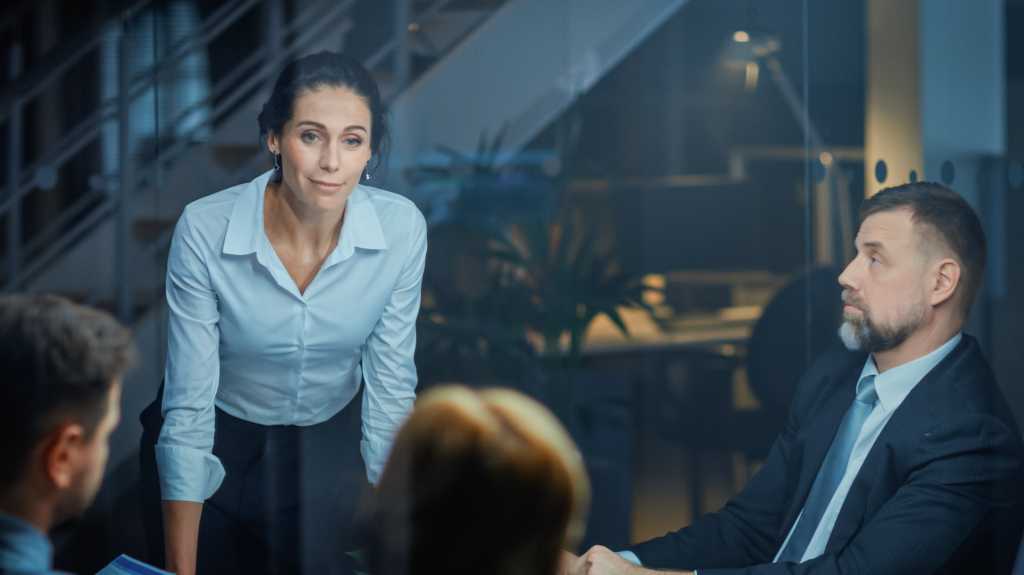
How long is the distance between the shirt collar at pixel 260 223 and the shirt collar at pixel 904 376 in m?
1.25

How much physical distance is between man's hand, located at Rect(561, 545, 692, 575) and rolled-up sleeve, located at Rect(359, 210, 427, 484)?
0.52 m

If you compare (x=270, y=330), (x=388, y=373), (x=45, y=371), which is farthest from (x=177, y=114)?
(x=45, y=371)

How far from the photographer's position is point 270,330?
105 inches

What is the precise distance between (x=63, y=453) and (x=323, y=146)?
1006mm

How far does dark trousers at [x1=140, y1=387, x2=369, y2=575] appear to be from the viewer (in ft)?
9.02

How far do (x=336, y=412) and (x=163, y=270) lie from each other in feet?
2.02

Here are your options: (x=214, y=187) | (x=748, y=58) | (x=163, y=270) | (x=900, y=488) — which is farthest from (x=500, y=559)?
(x=748, y=58)

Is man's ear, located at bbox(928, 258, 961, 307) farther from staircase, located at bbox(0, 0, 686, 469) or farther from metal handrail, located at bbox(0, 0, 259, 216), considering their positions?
metal handrail, located at bbox(0, 0, 259, 216)

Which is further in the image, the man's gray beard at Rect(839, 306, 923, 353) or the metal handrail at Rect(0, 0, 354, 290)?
the metal handrail at Rect(0, 0, 354, 290)

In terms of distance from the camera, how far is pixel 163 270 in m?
2.95

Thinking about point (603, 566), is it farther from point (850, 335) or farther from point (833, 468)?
point (850, 335)

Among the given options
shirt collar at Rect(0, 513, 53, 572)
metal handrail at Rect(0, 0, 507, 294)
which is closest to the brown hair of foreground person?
shirt collar at Rect(0, 513, 53, 572)

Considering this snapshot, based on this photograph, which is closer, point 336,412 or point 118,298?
point 336,412

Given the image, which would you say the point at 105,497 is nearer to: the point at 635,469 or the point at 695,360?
the point at 635,469
